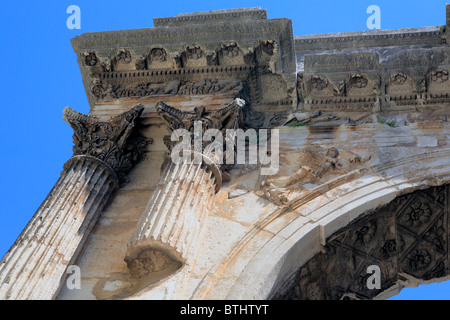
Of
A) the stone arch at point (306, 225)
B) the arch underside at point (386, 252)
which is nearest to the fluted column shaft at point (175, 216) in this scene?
the stone arch at point (306, 225)

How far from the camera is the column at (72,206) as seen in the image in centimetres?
798

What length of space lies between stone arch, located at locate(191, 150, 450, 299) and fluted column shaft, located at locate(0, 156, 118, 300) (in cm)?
186

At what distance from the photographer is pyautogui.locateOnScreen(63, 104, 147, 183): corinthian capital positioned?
9.90 meters

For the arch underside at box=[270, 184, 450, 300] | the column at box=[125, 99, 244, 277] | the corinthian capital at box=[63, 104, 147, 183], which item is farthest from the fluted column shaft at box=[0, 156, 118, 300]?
the arch underside at box=[270, 184, 450, 300]

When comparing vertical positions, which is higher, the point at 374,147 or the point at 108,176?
the point at 374,147

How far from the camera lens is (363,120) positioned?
34.8 ft

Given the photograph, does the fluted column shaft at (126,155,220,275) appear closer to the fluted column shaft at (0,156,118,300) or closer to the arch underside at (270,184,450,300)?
the fluted column shaft at (0,156,118,300)

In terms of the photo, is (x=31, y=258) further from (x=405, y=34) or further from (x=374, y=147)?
(x=405, y=34)

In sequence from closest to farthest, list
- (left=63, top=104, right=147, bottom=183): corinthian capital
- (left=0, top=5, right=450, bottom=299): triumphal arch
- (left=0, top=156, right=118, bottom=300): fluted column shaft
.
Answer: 1. (left=0, top=156, right=118, bottom=300): fluted column shaft
2. (left=0, top=5, right=450, bottom=299): triumphal arch
3. (left=63, top=104, right=147, bottom=183): corinthian capital

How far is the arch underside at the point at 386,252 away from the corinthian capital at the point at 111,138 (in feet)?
10.2

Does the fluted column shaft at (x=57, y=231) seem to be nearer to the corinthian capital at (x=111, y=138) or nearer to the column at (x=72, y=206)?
the column at (x=72, y=206)

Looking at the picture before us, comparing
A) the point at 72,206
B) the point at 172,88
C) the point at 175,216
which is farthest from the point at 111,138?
the point at 175,216

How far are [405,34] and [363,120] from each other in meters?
2.71
